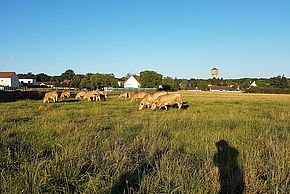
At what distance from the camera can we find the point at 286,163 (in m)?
4.10

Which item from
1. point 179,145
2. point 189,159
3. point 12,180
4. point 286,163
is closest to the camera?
point 12,180

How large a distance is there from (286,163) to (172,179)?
2.58 metres

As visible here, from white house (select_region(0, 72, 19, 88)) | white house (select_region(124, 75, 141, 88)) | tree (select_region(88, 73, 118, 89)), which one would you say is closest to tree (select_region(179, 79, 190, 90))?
white house (select_region(124, 75, 141, 88))

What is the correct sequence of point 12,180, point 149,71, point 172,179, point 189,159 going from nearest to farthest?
point 12,180
point 172,179
point 189,159
point 149,71

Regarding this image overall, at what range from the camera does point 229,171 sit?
3.94 metres

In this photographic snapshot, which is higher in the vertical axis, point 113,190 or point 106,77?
point 106,77

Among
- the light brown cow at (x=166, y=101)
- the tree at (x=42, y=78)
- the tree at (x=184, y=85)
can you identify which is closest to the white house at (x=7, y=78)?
the tree at (x=42, y=78)

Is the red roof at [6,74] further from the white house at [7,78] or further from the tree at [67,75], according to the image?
the tree at [67,75]

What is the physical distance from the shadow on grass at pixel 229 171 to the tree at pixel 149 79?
65.3 m

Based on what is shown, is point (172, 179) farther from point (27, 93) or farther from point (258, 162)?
point (27, 93)

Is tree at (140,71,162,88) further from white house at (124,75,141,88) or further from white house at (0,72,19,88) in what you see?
white house at (0,72,19,88)

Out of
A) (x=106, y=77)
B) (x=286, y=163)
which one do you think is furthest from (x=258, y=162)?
(x=106, y=77)

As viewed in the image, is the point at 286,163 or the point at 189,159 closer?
the point at 286,163

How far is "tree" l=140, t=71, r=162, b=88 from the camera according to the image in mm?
70188
